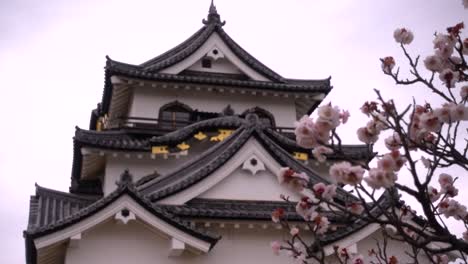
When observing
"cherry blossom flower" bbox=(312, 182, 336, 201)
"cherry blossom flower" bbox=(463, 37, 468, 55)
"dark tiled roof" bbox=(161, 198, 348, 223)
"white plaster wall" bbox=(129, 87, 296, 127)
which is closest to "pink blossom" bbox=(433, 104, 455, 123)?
"cherry blossom flower" bbox=(463, 37, 468, 55)

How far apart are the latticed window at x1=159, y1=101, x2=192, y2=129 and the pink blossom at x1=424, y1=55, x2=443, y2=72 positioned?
11.0 m

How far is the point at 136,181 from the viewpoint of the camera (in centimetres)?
1366

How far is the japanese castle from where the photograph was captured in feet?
31.2

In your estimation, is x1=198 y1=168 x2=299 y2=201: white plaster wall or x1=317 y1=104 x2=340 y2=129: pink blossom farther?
x1=198 y1=168 x2=299 y2=201: white plaster wall

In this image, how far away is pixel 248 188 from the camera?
1128 centimetres

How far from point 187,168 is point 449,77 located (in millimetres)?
8151

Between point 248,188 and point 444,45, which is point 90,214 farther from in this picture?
point 444,45

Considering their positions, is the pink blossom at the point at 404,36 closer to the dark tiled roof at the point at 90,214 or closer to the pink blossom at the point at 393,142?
the pink blossom at the point at 393,142

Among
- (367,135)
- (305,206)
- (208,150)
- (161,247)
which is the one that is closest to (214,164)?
(208,150)

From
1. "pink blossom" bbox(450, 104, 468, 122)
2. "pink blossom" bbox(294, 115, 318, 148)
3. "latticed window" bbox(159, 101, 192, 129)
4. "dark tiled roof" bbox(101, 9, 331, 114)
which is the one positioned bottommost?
"pink blossom" bbox(294, 115, 318, 148)

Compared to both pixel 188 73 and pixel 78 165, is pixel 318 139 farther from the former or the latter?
pixel 188 73

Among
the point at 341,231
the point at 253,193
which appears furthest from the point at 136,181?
the point at 341,231

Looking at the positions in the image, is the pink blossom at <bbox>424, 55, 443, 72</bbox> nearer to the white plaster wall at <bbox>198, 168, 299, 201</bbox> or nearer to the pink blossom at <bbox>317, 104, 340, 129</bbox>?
the pink blossom at <bbox>317, 104, 340, 129</bbox>

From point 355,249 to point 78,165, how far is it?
27.4 ft
